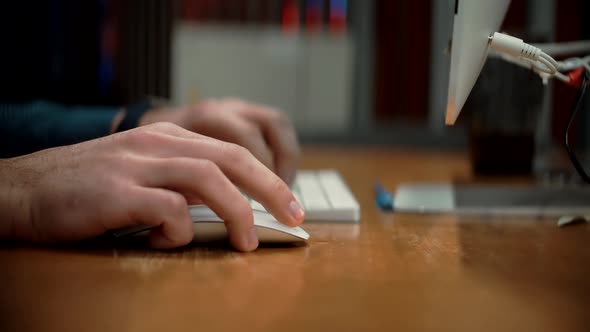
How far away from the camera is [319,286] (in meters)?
0.42

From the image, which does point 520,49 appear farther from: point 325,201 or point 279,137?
point 279,137

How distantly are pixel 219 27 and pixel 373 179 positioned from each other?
72.3 inches

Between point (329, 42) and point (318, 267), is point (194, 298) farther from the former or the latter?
point (329, 42)

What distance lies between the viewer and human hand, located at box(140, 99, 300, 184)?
2.95 feet

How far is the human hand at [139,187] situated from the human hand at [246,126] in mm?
331

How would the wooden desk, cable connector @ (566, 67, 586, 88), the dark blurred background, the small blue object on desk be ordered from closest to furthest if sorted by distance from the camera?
the wooden desk < cable connector @ (566, 67, 586, 88) < the small blue object on desk < the dark blurred background

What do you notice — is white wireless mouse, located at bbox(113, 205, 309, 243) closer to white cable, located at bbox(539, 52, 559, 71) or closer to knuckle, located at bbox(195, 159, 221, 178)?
knuckle, located at bbox(195, 159, 221, 178)

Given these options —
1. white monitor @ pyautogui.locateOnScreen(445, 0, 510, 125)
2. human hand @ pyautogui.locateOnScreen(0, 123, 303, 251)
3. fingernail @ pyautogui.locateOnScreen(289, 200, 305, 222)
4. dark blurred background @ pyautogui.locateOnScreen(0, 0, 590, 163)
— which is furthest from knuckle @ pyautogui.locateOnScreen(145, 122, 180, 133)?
dark blurred background @ pyautogui.locateOnScreen(0, 0, 590, 163)

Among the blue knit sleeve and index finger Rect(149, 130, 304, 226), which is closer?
index finger Rect(149, 130, 304, 226)

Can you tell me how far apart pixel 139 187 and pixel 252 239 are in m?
0.09

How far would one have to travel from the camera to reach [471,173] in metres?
1.33

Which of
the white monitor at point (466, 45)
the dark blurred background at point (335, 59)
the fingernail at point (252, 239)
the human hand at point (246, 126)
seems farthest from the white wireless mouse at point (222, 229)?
the dark blurred background at point (335, 59)

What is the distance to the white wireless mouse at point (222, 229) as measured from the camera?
545mm

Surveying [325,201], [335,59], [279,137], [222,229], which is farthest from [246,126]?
[335,59]
